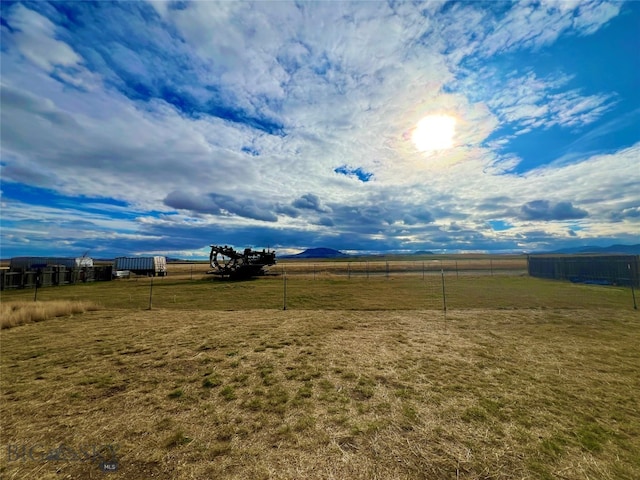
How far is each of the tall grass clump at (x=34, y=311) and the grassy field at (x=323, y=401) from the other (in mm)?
1192

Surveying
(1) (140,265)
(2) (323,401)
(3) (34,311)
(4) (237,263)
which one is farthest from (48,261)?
(2) (323,401)

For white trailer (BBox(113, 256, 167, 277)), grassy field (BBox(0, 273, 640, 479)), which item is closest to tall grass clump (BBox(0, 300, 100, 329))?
grassy field (BBox(0, 273, 640, 479))

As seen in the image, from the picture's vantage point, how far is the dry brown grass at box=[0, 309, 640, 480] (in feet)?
11.5

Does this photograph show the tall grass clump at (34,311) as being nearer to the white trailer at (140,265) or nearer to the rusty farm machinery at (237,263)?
the rusty farm machinery at (237,263)

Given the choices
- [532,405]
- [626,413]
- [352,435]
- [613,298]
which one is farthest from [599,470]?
[613,298]

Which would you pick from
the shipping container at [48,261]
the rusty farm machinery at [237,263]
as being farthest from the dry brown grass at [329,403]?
the shipping container at [48,261]

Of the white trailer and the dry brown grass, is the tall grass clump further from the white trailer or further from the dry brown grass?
the white trailer

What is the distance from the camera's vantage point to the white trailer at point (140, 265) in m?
44.3

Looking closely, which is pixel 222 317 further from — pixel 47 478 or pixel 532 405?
pixel 532 405

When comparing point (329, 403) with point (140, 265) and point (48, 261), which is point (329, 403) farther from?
point (48, 261)

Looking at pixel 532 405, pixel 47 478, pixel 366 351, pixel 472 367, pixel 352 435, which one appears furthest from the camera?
pixel 366 351

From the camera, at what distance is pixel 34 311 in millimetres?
12117

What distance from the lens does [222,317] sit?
12297mm

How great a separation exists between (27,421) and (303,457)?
14.8ft
